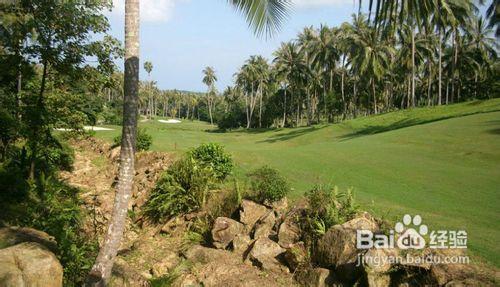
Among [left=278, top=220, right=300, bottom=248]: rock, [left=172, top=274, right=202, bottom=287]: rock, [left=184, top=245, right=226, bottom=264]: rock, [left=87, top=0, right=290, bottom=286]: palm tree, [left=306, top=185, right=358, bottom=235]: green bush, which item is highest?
[left=87, top=0, right=290, bottom=286]: palm tree

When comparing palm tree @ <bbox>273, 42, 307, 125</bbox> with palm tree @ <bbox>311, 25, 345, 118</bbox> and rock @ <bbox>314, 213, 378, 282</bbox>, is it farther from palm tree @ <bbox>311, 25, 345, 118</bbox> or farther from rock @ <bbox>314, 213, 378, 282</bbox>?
rock @ <bbox>314, 213, 378, 282</bbox>

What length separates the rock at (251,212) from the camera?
38.9 feet

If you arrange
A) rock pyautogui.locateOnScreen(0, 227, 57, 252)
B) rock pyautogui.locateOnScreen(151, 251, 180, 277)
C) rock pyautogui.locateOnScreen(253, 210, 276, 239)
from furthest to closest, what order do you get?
rock pyautogui.locateOnScreen(253, 210, 276, 239)
rock pyautogui.locateOnScreen(151, 251, 180, 277)
rock pyautogui.locateOnScreen(0, 227, 57, 252)

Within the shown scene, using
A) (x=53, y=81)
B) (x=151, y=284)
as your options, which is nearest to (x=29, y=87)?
(x=53, y=81)

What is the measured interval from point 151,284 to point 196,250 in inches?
82.7

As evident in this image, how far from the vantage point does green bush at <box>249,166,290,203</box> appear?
11.9 metres

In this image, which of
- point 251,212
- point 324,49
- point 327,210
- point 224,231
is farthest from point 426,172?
point 324,49

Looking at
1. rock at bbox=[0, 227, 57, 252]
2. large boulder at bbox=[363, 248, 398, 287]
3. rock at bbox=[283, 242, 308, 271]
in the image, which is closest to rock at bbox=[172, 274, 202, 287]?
rock at bbox=[283, 242, 308, 271]

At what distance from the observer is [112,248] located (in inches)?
280

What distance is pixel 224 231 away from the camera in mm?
11602

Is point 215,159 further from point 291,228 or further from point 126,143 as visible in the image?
point 126,143

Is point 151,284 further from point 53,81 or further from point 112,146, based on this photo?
point 112,146

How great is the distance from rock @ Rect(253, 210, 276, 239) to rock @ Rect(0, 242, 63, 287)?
213 inches

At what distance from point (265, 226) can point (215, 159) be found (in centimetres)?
514
